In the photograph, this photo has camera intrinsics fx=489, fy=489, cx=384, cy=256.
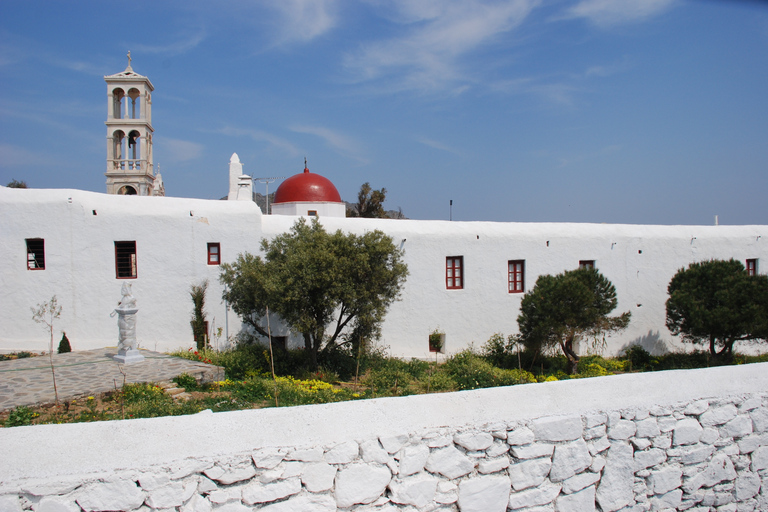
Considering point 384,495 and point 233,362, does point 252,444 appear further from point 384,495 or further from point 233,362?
point 233,362

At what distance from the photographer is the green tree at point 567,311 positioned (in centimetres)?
1277

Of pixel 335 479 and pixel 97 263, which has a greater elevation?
pixel 97 263

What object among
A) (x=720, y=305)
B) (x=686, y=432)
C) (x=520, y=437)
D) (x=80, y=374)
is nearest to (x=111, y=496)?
(x=520, y=437)

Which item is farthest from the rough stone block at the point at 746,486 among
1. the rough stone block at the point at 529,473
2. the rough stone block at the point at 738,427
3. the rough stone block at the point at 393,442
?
the rough stone block at the point at 393,442

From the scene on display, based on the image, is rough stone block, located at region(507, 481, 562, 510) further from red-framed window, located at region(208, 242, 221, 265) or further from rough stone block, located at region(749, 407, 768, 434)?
red-framed window, located at region(208, 242, 221, 265)

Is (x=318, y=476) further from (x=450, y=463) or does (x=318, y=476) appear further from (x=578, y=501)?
(x=578, y=501)

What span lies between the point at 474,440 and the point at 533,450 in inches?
17.6

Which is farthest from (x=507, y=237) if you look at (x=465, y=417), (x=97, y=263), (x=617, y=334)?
(x=465, y=417)

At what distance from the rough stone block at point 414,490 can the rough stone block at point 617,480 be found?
1301 millimetres

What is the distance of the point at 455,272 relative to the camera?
14.6 meters

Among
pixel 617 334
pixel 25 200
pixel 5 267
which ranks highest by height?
pixel 25 200

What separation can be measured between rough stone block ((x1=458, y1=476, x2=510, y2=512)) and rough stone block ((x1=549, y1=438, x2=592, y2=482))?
38cm

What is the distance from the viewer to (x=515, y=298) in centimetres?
1497

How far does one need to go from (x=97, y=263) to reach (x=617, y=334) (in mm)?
15097
